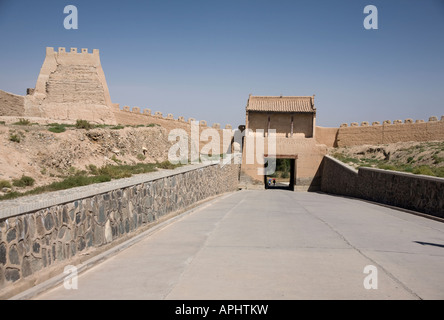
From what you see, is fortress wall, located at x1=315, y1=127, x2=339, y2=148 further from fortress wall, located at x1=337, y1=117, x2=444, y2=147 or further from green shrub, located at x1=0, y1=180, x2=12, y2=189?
green shrub, located at x1=0, y1=180, x2=12, y2=189

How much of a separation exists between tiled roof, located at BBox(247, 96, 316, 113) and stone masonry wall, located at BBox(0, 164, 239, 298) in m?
30.7

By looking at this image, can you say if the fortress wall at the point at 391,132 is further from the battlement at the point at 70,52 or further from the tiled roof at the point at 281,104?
the battlement at the point at 70,52

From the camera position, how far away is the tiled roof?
137 feet

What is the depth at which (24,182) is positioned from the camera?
51.3 ft

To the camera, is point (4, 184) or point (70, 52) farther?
point (70, 52)

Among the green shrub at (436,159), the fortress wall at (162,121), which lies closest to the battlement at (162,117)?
the fortress wall at (162,121)

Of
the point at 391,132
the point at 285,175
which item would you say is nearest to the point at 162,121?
the point at 391,132

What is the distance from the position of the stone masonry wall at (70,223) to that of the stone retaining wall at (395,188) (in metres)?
9.25

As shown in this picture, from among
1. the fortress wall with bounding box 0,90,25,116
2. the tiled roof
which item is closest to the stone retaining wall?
the tiled roof

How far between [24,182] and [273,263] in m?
12.2

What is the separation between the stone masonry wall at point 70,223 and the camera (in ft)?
17.8

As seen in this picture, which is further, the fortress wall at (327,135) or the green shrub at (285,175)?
the green shrub at (285,175)
